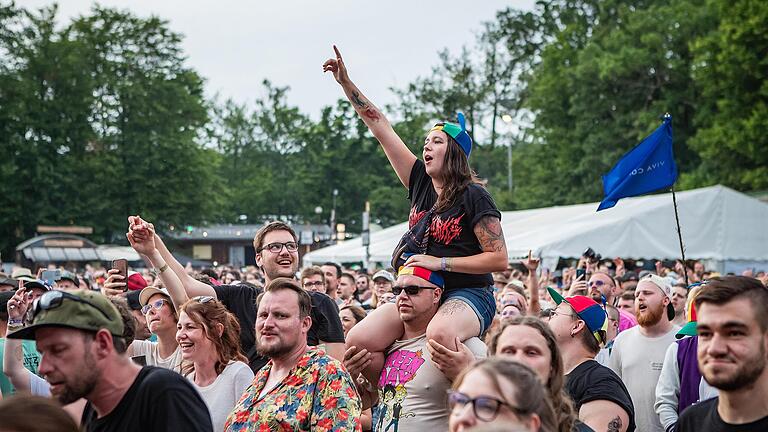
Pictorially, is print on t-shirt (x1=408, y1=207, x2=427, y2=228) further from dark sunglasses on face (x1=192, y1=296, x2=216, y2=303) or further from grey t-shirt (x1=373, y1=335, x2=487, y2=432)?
dark sunglasses on face (x1=192, y1=296, x2=216, y2=303)

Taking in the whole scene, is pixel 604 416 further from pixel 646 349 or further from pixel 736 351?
pixel 646 349

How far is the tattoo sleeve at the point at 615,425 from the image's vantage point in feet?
17.4

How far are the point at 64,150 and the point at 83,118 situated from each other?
1.82 meters

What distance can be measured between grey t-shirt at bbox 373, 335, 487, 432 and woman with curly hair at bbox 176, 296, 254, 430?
949 millimetres

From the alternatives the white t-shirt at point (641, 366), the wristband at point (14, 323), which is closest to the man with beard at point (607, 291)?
the white t-shirt at point (641, 366)

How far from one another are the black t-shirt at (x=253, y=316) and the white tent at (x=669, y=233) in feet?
49.3

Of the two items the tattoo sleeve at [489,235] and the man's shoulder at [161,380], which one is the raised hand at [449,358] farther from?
the man's shoulder at [161,380]

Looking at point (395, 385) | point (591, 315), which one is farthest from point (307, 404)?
point (591, 315)

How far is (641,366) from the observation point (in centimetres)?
769

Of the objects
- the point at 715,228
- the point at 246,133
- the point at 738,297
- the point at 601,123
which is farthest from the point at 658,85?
the point at 246,133

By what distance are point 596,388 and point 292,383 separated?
1.70m

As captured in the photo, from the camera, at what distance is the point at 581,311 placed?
5941mm

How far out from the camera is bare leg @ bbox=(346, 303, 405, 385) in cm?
530

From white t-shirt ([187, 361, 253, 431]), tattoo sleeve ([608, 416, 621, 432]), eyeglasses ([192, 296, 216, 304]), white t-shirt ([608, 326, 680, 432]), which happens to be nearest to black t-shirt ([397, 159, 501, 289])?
tattoo sleeve ([608, 416, 621, 432])
